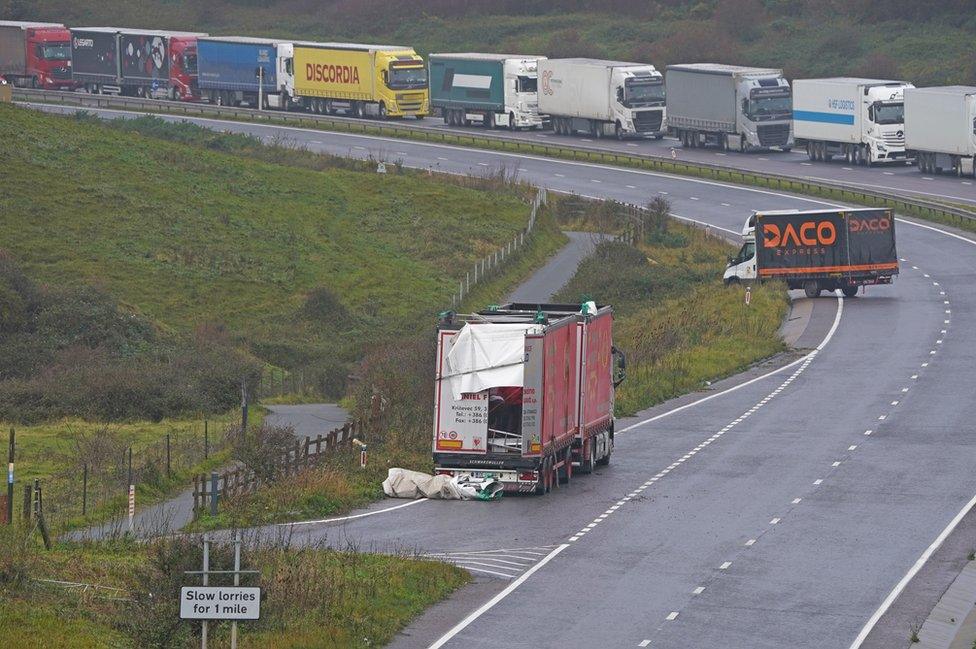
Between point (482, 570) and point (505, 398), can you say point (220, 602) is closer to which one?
point (482, 570)

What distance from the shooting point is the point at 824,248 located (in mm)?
66125

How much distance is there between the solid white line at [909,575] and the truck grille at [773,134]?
231ft

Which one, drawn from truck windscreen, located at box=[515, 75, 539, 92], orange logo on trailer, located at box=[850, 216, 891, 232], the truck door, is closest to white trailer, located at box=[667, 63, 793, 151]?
truck windscreen, located at box=[515, 75, 539, 92]

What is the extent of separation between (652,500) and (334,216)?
5102 centimetres

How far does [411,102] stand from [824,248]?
195 ft

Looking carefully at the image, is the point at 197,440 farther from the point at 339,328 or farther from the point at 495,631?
the point at 339,328

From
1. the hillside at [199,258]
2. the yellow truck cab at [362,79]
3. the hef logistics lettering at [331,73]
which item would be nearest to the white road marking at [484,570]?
the hillside at [199,258]

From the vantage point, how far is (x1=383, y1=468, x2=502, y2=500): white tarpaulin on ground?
34.9 meters

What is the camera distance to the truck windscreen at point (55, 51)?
138 meters

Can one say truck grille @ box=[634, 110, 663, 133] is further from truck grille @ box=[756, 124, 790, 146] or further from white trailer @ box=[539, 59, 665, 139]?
truck grille @ box=[756, 124, 790, 146]

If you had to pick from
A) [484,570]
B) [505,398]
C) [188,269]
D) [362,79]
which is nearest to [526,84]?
[362,79]

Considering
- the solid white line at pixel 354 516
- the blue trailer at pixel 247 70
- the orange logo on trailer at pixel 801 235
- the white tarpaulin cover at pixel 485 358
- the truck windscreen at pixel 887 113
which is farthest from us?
the blue trailer at pixel 247 70

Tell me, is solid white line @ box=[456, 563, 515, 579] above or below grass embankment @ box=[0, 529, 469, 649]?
below

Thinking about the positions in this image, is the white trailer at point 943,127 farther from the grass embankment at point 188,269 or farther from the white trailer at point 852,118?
the grass embankment at point 188,269
